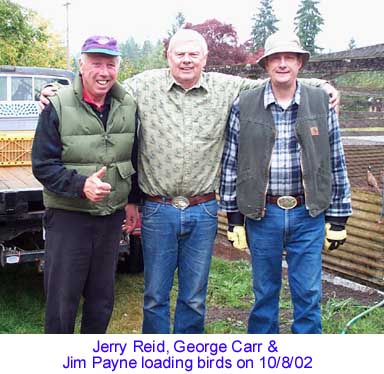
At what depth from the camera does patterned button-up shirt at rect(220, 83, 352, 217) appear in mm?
3188

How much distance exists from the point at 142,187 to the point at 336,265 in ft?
9.14

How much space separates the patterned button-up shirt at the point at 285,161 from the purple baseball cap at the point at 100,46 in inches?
29.7

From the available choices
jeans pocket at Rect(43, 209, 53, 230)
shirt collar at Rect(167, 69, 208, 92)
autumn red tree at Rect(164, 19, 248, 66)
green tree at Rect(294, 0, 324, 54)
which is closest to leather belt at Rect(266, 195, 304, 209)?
shirt collar at Rect(167, 69, 208, 92)

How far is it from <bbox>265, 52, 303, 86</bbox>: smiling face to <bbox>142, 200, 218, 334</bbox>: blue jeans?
776mm

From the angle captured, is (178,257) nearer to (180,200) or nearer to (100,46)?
(180,200)

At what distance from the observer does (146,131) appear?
3230 millimetres

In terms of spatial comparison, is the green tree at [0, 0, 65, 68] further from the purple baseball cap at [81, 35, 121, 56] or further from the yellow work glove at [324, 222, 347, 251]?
the yellow work glove at [324, 222, 347, 251]

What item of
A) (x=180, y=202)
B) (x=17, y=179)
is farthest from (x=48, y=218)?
(x=17, y=179)

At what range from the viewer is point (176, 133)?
126 inches

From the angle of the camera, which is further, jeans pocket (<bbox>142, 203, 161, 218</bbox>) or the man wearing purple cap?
jeans pocket (<bbox>142, 203, 161, 218</bbox>)

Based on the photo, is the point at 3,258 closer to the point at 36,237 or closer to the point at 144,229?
the point at 36,237

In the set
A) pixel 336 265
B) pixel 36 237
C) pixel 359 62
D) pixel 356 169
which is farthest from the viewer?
pixel 356 169
